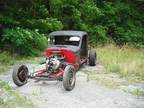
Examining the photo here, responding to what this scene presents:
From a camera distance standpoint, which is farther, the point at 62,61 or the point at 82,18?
the point at 82,18

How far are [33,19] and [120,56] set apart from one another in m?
4.82

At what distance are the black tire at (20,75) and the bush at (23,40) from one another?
14.2 feet

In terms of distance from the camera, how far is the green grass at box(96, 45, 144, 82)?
1081 centimetres

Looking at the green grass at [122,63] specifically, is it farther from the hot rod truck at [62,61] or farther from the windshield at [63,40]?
the windshield at [63,40]

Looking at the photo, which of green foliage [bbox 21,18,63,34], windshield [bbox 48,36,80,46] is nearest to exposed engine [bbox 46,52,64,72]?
windshield [bbox 48,36,80,46]

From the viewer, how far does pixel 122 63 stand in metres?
12.5

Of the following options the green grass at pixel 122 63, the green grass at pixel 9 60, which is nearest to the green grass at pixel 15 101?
the green grass at pixel 9 60

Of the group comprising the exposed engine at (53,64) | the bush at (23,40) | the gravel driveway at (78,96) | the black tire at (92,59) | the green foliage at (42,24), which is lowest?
the gravel driveway at (78,96)

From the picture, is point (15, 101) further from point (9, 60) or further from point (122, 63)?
point (122, 63)

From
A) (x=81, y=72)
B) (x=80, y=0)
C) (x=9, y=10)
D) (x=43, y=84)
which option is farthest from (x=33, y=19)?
(x=43, y=84)

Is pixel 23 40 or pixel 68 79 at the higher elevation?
pixel 23 40

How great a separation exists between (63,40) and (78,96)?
3.93 meters

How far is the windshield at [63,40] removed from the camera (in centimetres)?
1154

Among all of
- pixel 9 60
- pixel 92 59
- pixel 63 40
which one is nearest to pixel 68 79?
pixel 63 40
